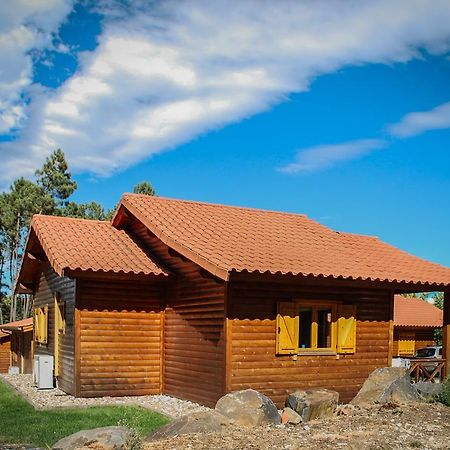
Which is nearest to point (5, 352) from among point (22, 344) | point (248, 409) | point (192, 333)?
point (22, 344)

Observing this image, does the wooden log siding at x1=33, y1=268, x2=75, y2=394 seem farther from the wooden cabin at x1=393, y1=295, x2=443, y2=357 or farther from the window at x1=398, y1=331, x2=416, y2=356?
the window at x1=398, y1=331, x2=416, y2=356

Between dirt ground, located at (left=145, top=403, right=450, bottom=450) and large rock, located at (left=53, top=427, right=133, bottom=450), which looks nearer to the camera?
large rock, located at (left=53, top=427, right=133, bottom=450)

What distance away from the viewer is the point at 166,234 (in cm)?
1431

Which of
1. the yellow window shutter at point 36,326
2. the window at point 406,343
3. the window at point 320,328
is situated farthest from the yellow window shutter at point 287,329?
the window at point 406,343

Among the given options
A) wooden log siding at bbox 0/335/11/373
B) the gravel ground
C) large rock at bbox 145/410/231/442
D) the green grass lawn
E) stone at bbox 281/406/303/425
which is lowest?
wooden log siding at bbox 0/335/11/373

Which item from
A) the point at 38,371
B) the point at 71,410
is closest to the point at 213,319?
the point at 71,410

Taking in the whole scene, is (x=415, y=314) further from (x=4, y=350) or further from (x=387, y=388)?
(x=4, y=350)

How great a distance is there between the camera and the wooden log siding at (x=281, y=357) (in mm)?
13000

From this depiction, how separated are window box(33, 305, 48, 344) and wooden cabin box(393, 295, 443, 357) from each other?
745 inches

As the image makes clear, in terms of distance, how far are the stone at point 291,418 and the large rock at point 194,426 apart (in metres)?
1.22

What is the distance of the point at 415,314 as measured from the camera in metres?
34.9

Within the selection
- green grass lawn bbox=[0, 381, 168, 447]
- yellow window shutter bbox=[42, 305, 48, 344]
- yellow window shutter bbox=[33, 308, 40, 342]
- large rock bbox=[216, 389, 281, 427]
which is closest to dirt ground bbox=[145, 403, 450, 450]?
large rock bbox=[216, 389, 281, 427]

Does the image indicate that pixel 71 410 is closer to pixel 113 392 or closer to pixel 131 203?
pixel 113 392

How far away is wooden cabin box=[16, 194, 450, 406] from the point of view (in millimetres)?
13148
